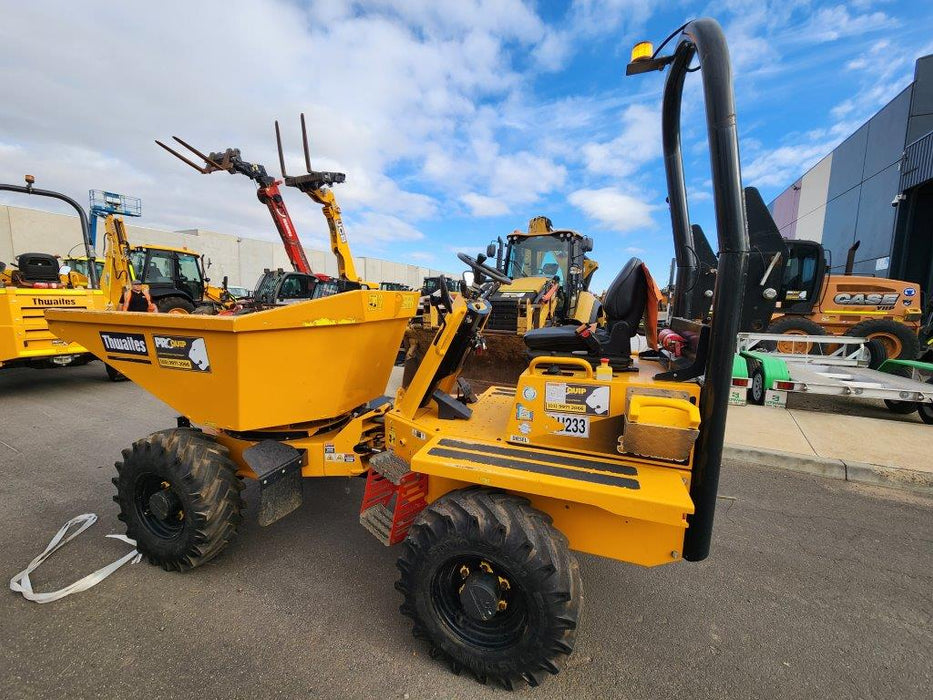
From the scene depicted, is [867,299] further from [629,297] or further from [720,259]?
[720,259]

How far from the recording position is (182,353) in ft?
8.35

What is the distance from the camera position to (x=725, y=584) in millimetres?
2654

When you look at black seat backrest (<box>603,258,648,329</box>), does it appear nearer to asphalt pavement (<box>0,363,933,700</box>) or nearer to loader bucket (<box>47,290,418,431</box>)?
loader bucket (<box>47,290,418,431</box>)

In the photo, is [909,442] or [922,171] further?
[922,171]

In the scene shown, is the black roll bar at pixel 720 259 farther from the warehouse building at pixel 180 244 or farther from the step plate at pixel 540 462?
the warehouse building at pixel 180 244

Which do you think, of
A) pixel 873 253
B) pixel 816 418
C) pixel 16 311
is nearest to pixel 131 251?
pixel 16 311

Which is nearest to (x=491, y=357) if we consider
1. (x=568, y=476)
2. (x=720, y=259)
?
(x=568, y=476)

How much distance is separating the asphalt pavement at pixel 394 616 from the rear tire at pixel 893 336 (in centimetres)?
678

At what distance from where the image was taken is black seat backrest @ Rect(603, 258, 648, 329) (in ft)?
8.28

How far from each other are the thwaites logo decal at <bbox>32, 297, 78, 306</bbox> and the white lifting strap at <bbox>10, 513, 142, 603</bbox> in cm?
516

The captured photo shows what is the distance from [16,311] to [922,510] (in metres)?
10.6

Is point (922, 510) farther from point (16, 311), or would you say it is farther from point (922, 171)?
point (922, 171)

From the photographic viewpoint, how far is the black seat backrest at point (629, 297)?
2.52 m

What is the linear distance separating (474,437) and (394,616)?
104cm
